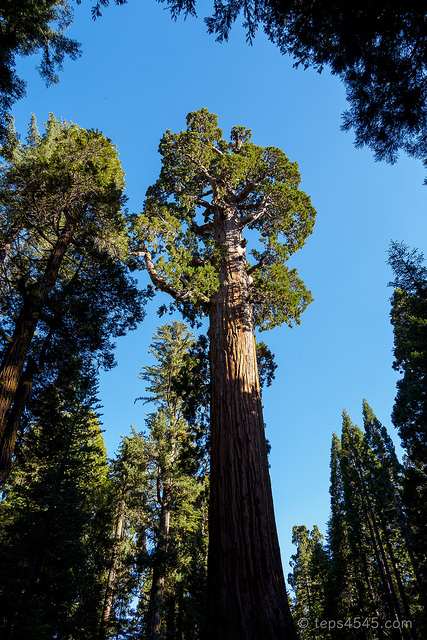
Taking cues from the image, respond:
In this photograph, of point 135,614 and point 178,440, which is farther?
point 178,440

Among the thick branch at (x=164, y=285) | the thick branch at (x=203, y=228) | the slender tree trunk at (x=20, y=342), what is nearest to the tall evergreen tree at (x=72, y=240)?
the slender tree trunk at (x=20, y=342)

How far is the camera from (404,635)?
17281 millimetres

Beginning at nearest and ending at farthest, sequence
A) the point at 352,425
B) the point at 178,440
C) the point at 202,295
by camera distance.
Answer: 1. the point at 202,295
2. the point at 178,440
3. the point at 352,425

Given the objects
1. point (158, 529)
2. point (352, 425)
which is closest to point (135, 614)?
point (158, 529)

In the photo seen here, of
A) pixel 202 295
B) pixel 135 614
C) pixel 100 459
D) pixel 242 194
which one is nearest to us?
pixel 202 295

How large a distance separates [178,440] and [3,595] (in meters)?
7.41

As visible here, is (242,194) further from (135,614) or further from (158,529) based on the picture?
(135,614)

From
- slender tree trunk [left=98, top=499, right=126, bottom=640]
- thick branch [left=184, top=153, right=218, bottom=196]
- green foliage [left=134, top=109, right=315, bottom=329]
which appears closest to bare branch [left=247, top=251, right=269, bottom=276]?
green foliage [left=134, top=109, right=315, bottom=329]

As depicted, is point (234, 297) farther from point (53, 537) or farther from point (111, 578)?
point (111, 578)

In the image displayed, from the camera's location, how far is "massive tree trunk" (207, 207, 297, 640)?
255cm

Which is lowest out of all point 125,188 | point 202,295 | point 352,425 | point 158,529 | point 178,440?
point 158,529

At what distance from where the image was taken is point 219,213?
292 inches

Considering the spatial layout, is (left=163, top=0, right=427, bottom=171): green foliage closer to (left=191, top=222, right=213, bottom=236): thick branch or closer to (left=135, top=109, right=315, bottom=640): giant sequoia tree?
(left=135, top=109, right=315, bottom=640): giant sequoia tree

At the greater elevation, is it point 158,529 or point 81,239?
point 81,239
